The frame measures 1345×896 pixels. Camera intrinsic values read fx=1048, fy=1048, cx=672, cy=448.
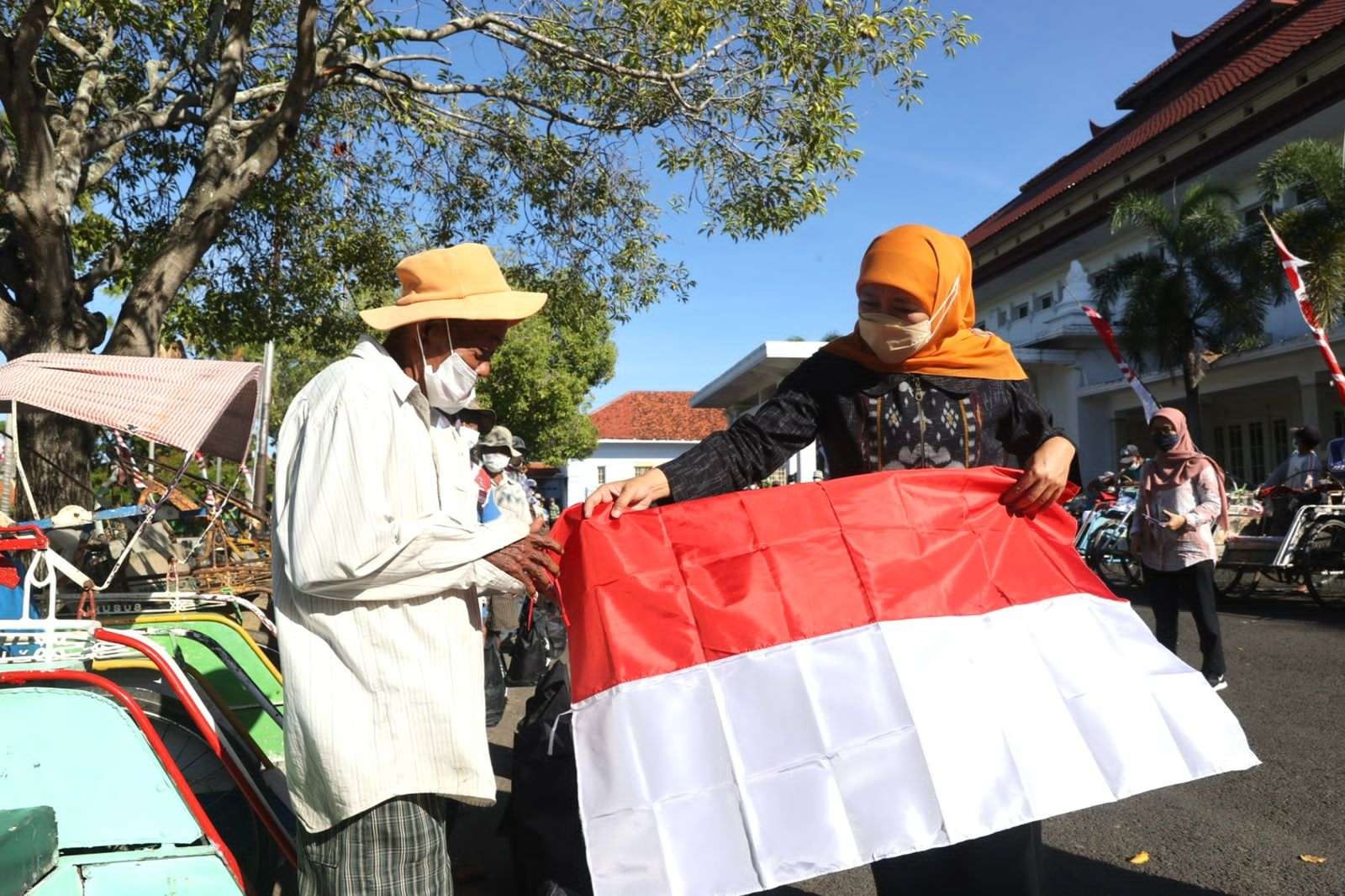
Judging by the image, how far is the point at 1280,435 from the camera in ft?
74.0

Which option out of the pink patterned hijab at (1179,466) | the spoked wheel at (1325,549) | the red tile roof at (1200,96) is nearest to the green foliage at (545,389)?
the red tile roof at (1200,96)

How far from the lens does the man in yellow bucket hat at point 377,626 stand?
6.77ft

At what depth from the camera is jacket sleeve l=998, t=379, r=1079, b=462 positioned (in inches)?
107

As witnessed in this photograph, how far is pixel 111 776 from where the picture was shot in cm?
254

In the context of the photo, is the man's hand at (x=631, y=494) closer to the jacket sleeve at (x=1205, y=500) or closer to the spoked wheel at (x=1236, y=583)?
the jacket sleeve at (x=1205, y=500)

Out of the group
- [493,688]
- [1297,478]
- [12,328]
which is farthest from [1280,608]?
[12,328]

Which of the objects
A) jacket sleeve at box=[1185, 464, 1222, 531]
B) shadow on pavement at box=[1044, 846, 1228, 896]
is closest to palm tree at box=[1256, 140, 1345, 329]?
jacket sleeve at box=[1185, 464, 1222, 531]

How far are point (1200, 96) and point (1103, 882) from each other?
25.5 meters

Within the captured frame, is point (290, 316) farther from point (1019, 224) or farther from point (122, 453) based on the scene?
point (1019, 224)

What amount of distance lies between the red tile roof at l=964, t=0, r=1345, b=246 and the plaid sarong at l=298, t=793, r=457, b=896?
2040 centimetres

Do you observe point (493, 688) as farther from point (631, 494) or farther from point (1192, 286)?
point (1192, 286)

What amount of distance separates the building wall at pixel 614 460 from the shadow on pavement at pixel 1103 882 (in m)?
50.3

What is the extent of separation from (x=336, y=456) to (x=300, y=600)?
0.30m

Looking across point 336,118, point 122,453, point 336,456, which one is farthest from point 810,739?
point 336,118
